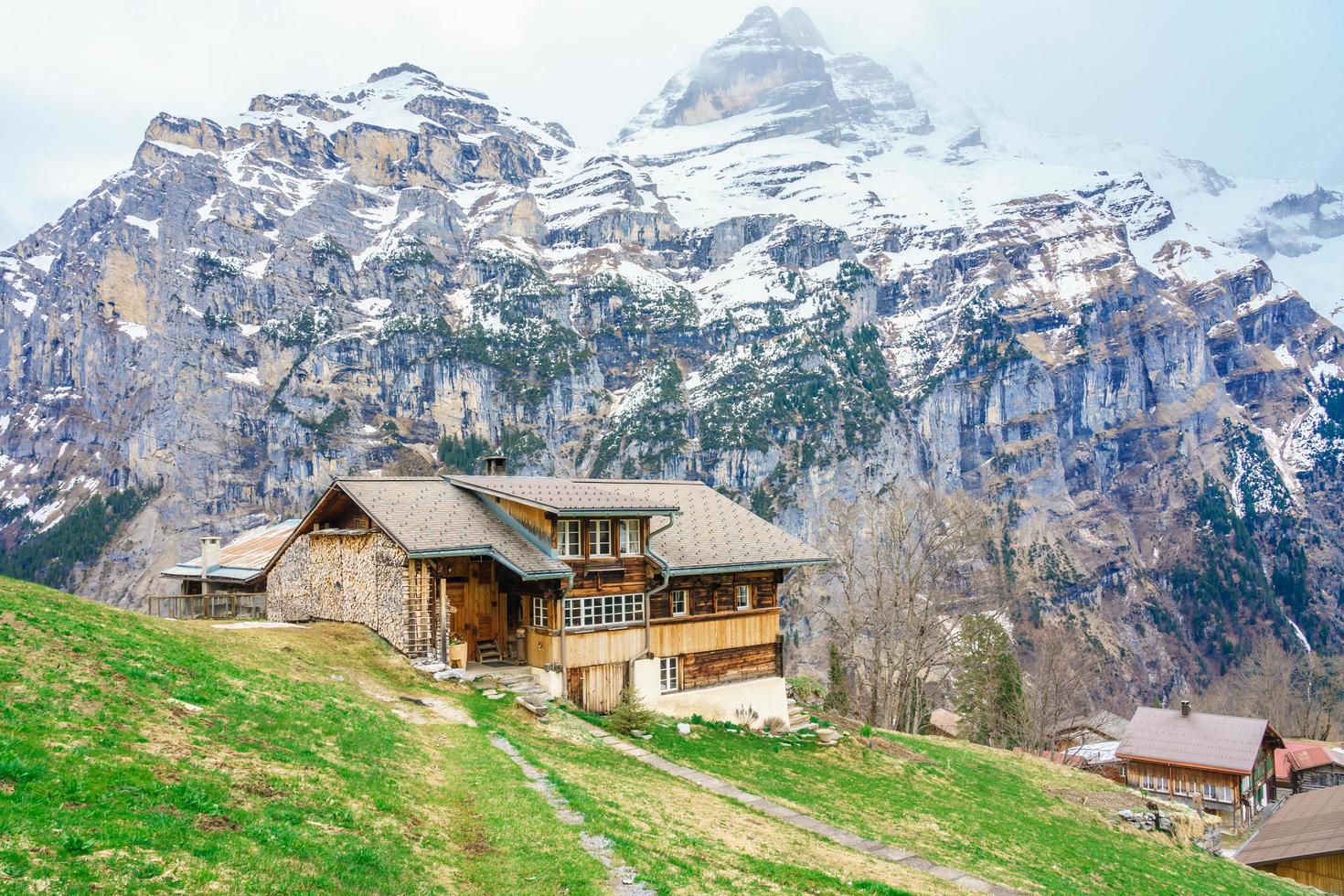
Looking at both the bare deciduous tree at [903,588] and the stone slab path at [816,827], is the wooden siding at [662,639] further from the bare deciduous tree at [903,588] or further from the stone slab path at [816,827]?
the bare deciduous tree at [903,588]

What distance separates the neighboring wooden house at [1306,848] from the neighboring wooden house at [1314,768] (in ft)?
78.5

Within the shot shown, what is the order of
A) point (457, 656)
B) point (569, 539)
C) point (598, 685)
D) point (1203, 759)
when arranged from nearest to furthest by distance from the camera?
point (457, 656) → point (598, 685) → point (569, 539) → point (1203, 759)

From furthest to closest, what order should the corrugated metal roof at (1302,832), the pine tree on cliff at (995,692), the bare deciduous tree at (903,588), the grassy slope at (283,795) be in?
the pine tree on cliff at (995,692), the corrugated metal roof at (1302,832), the bare deciduous tree at (903,588), the grassy slope at (283,795)

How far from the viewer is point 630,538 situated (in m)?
31.3

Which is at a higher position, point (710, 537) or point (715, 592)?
point (710, 537)

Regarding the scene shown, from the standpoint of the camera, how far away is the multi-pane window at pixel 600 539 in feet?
99.4

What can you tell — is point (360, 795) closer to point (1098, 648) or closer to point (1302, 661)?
point (1302, 661)

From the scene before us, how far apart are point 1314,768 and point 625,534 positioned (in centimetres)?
7435

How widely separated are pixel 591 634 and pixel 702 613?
227 inches

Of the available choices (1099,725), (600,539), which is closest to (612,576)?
(600,539)

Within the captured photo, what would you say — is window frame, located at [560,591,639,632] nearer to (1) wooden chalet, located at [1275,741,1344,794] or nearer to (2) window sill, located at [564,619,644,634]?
(2) window sill, located at [564,619,644,634]

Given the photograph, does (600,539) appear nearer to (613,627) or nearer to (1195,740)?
(613,627)

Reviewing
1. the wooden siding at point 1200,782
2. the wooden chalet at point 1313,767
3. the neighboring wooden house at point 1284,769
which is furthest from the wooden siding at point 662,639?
the wooden chalet at point 1313,767

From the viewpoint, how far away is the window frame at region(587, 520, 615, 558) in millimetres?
30281
